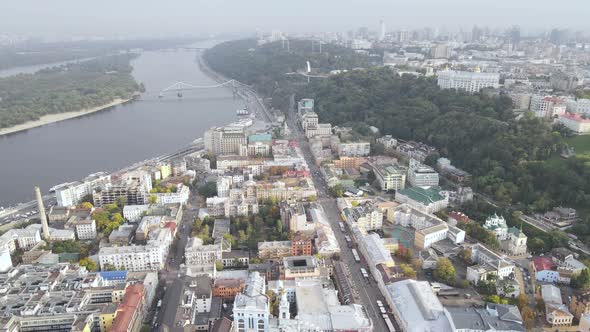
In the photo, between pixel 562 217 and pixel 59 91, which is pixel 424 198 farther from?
pixel 59 91

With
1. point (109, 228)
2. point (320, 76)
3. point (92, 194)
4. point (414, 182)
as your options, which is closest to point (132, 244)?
point (109, 228)

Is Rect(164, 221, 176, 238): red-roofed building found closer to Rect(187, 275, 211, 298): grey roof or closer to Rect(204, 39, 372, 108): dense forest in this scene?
Rect(187, 275, 211, 298): grey roof

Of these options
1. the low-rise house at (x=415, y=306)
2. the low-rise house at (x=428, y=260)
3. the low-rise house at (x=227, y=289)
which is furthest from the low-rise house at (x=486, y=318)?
the low-rise house at (x=227, y=289)

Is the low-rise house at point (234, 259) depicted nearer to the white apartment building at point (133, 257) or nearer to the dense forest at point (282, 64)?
the white apartment building at point (133, 257)

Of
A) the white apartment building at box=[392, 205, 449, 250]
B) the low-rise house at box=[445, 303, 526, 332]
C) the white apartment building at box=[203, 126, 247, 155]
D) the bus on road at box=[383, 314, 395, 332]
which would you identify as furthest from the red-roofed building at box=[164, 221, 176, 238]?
the white apartment building at box=[203, 126, 247, 155]

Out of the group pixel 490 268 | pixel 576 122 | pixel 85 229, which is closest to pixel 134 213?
pixel 85 229

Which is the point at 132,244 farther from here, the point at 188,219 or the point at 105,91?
the point at 105,91

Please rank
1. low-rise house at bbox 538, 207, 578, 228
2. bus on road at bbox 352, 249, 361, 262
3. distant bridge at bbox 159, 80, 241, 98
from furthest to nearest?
distant bridge at bbox 159, 80, 241, 98, low-rise house at bbox 538, 207, 578, 228, bus on road at bbox 352, 249, 361, 262
